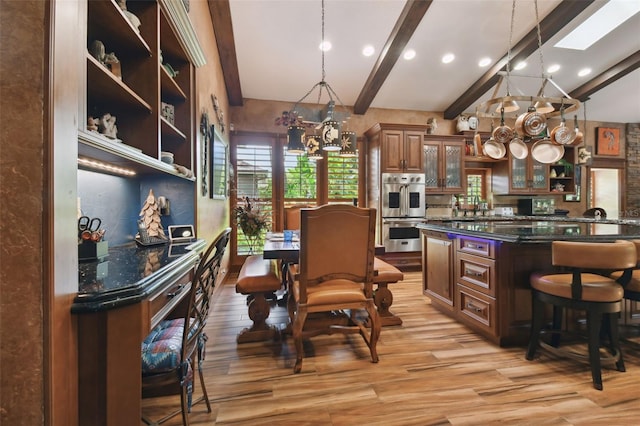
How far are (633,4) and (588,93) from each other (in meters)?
2.00

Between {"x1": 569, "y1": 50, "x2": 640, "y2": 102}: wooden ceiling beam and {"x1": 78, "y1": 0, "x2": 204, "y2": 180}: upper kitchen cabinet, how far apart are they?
667cm

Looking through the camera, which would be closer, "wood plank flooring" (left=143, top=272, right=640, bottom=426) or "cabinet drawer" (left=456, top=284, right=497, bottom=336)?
"wood plank flooring" (left=143, top=272, right=640, bottom=426)

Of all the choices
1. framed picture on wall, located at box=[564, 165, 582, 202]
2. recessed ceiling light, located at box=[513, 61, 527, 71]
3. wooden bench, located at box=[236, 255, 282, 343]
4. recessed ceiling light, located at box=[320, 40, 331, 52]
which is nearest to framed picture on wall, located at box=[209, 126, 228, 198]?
wooden bench, located at box=[236, 255, 282, 343]

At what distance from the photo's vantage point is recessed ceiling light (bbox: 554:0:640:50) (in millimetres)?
3654

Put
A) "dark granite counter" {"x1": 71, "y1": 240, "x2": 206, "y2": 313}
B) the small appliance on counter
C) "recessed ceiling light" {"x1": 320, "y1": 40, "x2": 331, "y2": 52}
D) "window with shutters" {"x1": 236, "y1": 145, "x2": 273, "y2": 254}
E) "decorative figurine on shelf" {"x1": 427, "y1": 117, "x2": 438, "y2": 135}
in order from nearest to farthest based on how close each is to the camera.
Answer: "dark granite counter" {"x1": 71, "y1": 240, "x2": 206, "y2": 313}, "recessed ceiling light" {"x1": 320, "y1": 40, "x2": 331, "y2": 52}, "window with shutters" {"x1": 236, "y1": 145, "x2": 273, "y2": 254}, "decorative figurine on shelf" {"x1": 427, "y1": 117, "x2": 438, "y2": 135}, the small appliance on counter

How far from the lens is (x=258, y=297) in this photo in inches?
93.8

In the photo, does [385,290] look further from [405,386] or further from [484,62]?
[484,62]

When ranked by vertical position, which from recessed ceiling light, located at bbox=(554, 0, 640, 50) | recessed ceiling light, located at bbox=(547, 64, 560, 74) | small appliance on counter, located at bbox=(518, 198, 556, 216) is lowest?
small appliance on counter, located at bbox=(518, 198, 556, 216)

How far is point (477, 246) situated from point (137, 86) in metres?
2.80

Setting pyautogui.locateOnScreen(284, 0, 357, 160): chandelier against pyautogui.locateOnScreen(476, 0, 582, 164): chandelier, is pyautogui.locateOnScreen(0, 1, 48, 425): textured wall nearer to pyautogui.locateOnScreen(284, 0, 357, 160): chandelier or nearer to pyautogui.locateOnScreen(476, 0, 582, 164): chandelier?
pyautogui.locateOnScreen(284, 0, 357, 160): chandelier

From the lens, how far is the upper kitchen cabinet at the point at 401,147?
4.82 m

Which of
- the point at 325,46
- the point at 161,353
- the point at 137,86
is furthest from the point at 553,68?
the point at 161,353

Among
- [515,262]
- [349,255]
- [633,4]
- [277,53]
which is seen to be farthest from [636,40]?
[349,255]

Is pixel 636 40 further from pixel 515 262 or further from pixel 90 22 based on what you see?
pixel 90 22
